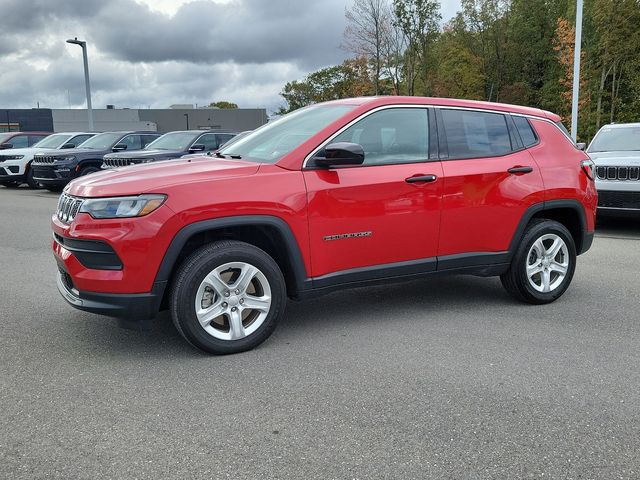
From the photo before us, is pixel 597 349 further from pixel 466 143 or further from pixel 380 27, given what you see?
pixel 380 27

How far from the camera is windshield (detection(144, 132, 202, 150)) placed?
583 inches

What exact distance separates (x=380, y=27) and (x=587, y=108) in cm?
1570

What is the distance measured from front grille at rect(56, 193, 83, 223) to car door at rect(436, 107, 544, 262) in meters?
2.71

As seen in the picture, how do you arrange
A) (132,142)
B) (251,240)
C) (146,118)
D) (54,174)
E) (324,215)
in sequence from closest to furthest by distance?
(324,215), (251,240), (54,174), (132,142), (146,118)

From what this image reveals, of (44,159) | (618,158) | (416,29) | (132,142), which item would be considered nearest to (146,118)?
(416,29)

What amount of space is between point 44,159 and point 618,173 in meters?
14.4

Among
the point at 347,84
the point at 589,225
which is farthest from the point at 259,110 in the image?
the point at 589,225

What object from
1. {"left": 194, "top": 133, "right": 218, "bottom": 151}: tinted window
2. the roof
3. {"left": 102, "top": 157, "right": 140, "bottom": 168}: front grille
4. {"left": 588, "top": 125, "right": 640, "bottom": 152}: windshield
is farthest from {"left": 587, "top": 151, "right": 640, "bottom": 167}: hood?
{"left": 102, "top": 157, "right": 140, "bottom": 168}: front grille

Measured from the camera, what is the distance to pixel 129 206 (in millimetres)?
3854

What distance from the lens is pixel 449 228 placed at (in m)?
4.85

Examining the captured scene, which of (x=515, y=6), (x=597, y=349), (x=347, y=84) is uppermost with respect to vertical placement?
(x=515, y=6)

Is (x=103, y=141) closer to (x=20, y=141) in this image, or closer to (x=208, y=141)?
(x=208, y=141)

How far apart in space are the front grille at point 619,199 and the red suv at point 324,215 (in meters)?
4.12

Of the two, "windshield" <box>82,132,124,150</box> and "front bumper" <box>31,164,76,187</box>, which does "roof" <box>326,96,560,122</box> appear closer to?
"front bumper" <box>31,164,76,187</box>
